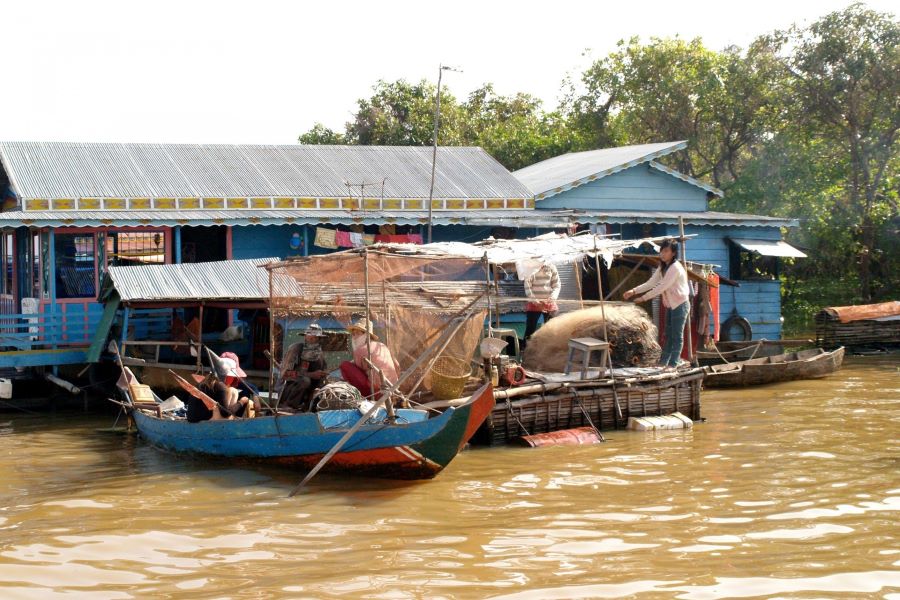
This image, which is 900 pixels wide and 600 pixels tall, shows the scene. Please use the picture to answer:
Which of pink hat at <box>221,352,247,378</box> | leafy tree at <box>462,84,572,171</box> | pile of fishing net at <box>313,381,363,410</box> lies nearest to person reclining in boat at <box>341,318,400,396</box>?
pile of fishing net at <box>313,381,363,410</box>

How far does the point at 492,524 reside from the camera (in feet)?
28.1

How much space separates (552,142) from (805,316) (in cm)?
880

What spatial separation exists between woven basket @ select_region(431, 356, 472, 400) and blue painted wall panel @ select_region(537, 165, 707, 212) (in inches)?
371

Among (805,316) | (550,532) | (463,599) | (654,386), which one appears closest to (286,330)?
(654,386)

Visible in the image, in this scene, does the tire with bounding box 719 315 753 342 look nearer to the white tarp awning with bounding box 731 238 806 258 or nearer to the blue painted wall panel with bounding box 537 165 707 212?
the white tarp awning with bounding box 731 238 806 258

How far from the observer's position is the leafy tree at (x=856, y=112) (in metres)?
24.0

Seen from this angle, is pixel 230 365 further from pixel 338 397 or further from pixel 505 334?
pixel 505 334

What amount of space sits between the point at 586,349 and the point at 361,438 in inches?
161

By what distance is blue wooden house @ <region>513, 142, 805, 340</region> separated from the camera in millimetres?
20344

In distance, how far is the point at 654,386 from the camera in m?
13.4

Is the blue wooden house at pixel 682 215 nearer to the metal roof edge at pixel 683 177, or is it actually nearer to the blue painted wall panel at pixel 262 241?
the metal roof edge at pixel 683 177

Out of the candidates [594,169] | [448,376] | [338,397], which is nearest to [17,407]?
[338,397]

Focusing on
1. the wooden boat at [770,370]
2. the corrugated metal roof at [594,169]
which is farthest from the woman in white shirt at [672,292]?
the corrugated metal roof at [594,169]

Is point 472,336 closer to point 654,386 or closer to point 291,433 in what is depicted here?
point 291,433
